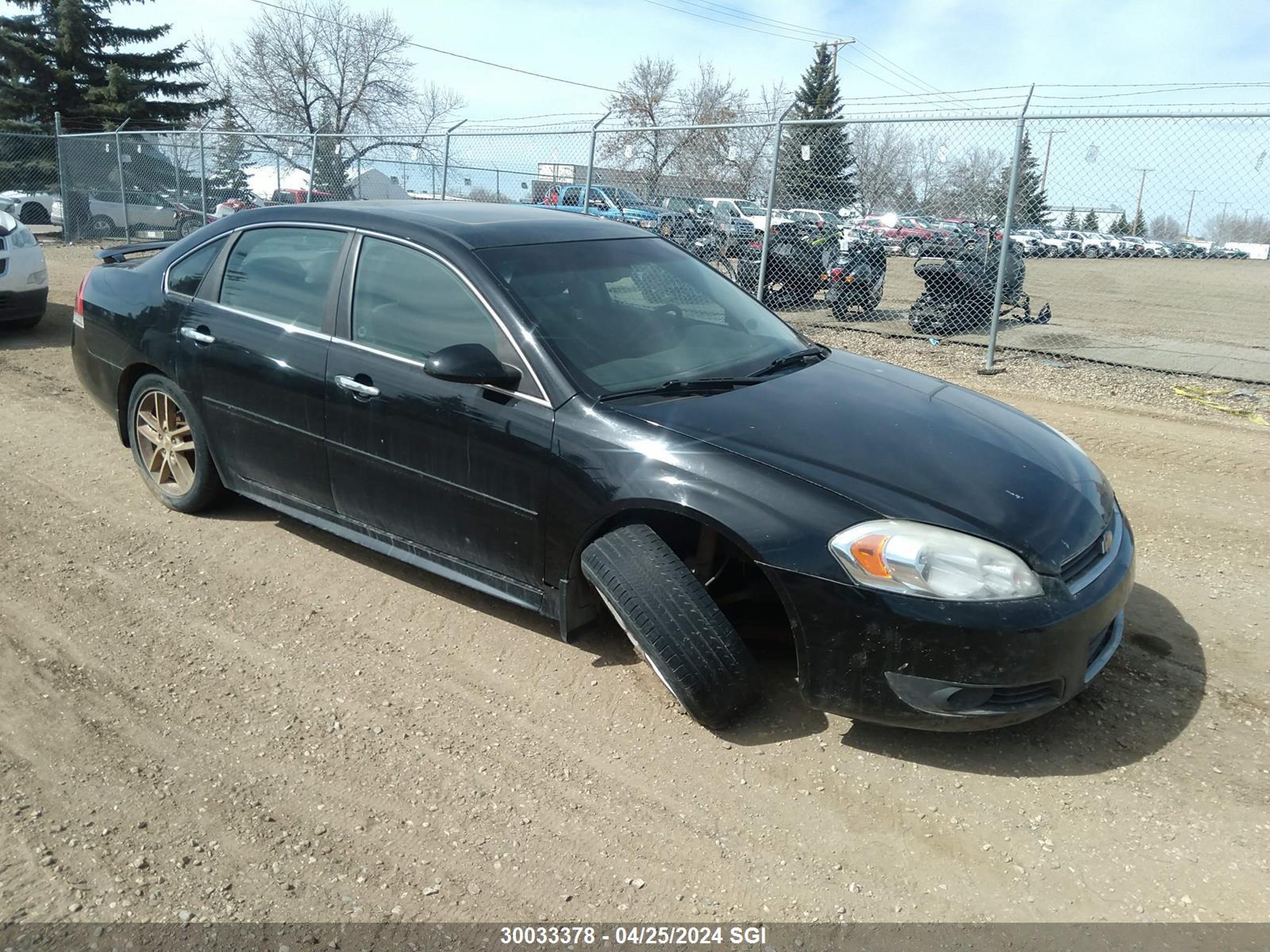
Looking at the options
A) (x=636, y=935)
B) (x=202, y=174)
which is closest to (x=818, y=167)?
(x=636, y=935)

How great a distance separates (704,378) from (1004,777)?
1699 mm

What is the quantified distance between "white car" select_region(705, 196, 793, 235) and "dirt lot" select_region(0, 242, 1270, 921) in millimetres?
8051

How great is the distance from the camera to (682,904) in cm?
246

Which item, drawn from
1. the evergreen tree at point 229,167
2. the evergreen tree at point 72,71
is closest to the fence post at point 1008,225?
the evergreen tree at point 229,167

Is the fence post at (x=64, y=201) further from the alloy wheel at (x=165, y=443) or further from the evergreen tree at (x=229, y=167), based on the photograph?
the alloy wheel at (x=165, y=443)

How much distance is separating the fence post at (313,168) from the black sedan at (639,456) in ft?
38.6

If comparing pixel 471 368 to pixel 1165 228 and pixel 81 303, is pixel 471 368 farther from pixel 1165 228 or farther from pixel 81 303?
pixel 1165 228

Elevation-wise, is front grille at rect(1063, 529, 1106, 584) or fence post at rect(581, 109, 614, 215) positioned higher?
fence post at rect(581, 109, 614, 215)

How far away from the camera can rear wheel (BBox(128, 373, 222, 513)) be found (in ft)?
15.4

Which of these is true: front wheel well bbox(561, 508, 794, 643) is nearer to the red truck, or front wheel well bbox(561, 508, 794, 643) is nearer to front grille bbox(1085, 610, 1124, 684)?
front grille bbox(1085, 610, 1124, 684)

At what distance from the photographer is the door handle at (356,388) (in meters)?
3.78

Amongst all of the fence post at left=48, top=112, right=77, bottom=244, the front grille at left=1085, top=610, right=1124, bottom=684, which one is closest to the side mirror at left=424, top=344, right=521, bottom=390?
the front grille at left=1085, top=610, right=1124, bottom=684

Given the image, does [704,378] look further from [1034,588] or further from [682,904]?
[682,904]

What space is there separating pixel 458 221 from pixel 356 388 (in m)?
0.83
